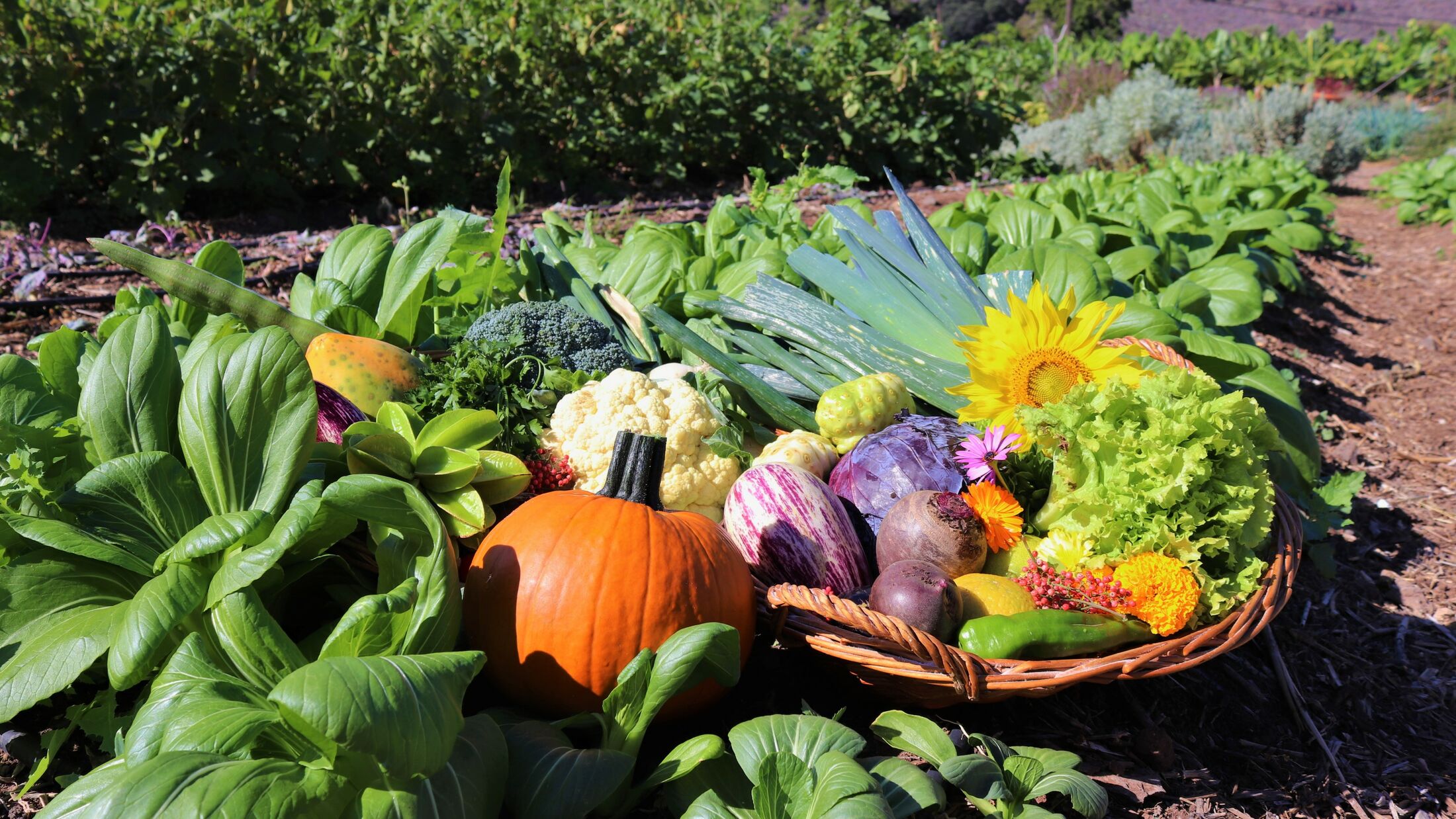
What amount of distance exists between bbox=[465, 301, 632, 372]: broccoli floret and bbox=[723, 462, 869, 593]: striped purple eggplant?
0.68 meters

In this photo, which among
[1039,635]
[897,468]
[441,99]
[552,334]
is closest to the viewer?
[1039,635]

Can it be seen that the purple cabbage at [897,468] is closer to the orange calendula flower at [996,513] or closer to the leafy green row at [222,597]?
the orange calendula flower at [996,513]

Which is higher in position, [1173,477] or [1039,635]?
[1173,477]

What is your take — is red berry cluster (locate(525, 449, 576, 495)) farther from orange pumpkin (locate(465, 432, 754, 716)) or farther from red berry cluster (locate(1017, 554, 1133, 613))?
red berry cluster (locate(1017, 554, 1133, 613))

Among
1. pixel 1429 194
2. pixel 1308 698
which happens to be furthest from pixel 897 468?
pixel 1429 194

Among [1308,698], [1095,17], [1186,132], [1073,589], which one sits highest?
[1073,589]

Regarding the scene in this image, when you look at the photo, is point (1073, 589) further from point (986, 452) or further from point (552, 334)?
point (552, 334)

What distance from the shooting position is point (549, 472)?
2.28 meters

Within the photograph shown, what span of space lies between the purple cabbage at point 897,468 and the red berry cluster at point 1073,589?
11.5 inches

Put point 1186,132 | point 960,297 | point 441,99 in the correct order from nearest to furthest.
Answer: point 960,297 < point 441,99 < point 1186,132

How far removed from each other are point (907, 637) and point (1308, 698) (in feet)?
4.56

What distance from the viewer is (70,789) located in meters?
1.25

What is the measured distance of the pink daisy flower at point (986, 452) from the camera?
2.13 m

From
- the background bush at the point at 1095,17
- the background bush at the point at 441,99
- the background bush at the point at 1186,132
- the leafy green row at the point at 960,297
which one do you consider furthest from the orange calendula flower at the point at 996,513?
the background bush at the point at 1095,17
